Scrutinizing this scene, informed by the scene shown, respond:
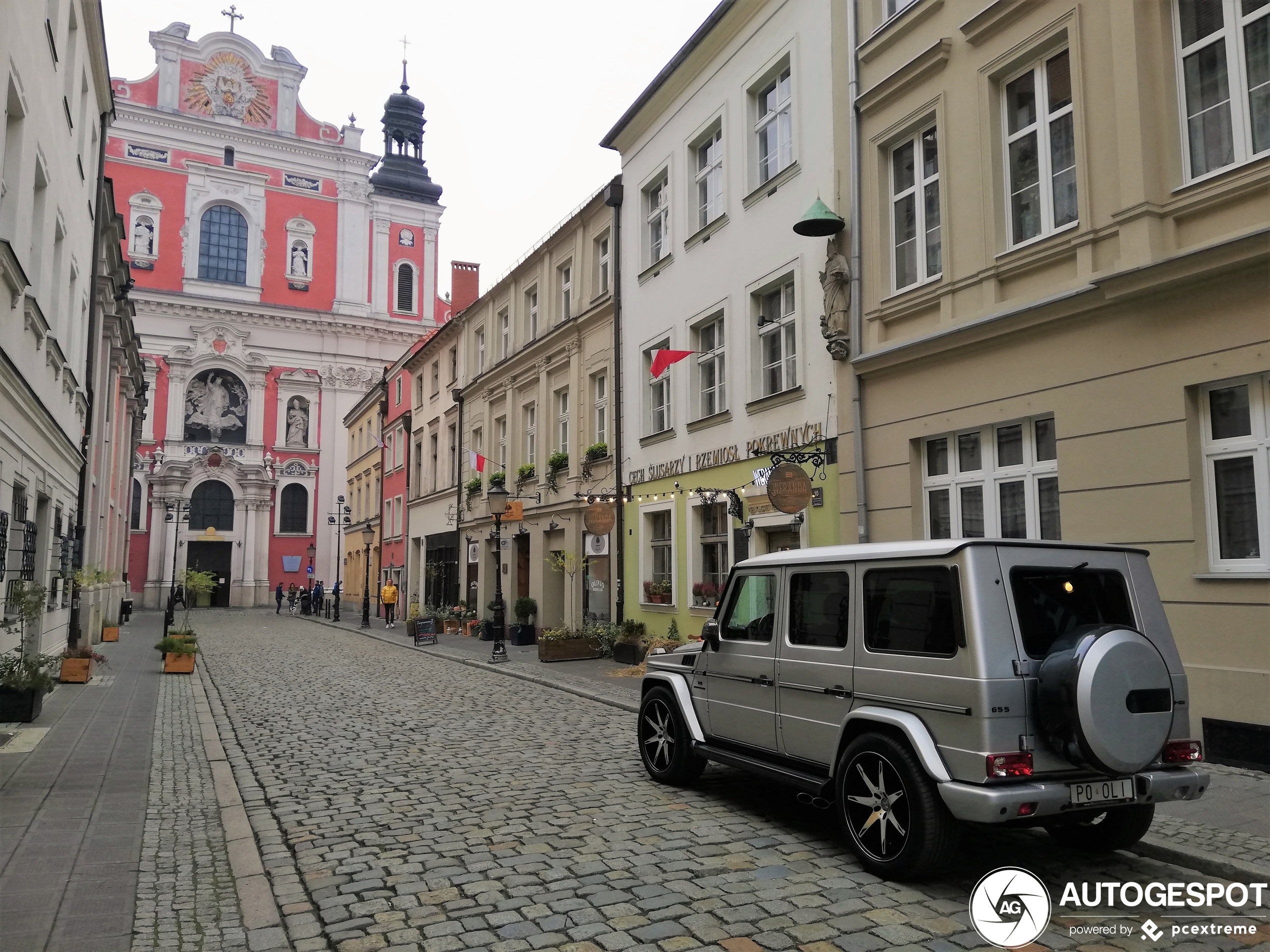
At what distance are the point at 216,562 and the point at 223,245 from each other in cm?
1886

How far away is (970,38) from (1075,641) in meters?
8.81

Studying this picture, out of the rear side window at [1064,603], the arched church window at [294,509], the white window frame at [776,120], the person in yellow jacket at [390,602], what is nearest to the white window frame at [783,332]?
the white window frame at [776,120]

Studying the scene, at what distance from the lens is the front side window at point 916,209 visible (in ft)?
40.3

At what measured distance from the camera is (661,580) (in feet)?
61.5

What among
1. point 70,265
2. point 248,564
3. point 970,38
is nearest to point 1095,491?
point 970,38

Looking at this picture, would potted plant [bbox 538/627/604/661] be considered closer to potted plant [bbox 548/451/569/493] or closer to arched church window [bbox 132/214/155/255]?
potted plant [bbox 548/451/569/493]

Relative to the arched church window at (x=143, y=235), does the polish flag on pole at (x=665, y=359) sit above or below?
below

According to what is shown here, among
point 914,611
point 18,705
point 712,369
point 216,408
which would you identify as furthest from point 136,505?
point 914,611

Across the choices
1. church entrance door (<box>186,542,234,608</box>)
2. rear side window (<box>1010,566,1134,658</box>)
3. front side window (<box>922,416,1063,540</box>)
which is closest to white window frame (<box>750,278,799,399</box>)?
front side window (<box>922,416,1063,540</box>)

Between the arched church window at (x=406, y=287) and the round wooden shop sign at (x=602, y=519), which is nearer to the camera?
the round wooden shop sign at (x=602, y=519)

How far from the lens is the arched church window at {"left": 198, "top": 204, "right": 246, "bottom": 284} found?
5803cm

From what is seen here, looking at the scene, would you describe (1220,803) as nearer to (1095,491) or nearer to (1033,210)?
(1095,491)

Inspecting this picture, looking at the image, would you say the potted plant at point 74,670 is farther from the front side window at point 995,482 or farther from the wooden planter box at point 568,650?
the front side window at point 995,482

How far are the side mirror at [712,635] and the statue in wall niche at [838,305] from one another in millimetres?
6692
